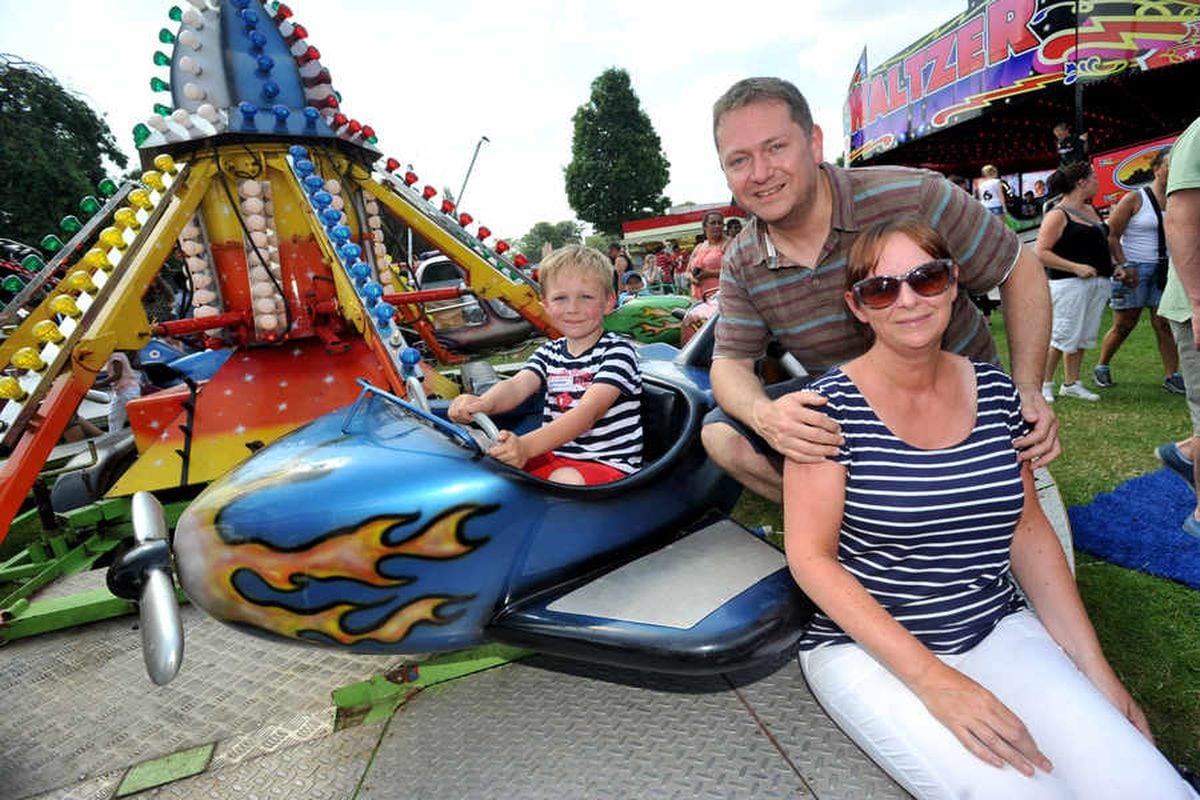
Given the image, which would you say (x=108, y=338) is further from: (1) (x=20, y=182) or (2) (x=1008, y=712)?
(1) (x=20, y=182)

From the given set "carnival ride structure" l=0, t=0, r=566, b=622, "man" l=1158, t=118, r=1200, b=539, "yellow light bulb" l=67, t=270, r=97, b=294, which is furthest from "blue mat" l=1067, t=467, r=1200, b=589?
"yellow light bulb" l=67, t=270, r=97, b=294

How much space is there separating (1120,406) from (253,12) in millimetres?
5738

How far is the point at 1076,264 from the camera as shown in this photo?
14.0 feet

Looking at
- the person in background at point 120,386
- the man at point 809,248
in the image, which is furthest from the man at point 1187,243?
the person in background at point 120,386

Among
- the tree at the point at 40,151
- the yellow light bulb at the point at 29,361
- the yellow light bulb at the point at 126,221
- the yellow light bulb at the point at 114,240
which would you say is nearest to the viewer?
Answer: the yellow light bulb at the point at 29,361

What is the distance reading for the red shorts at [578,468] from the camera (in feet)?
6.34

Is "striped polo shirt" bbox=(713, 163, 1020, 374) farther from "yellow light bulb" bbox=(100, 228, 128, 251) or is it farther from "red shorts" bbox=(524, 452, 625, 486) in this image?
"yellow light bulb" bbox=(100, 228, 128, 251)

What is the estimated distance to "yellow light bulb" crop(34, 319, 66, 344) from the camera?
106 inches

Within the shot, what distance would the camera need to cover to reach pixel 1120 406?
4035 millimetres

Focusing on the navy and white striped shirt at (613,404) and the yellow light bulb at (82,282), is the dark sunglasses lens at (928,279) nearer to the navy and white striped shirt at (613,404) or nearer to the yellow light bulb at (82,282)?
the navy and white striped shirt at (613,404)

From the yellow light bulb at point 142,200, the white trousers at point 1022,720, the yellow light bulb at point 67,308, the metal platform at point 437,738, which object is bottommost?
the metal platform at point 437,738

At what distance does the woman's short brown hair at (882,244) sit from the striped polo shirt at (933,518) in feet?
0.73

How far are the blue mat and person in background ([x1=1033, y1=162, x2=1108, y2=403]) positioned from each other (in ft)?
4.87

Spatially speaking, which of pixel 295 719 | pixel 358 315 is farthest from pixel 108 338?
pixel 295 719
